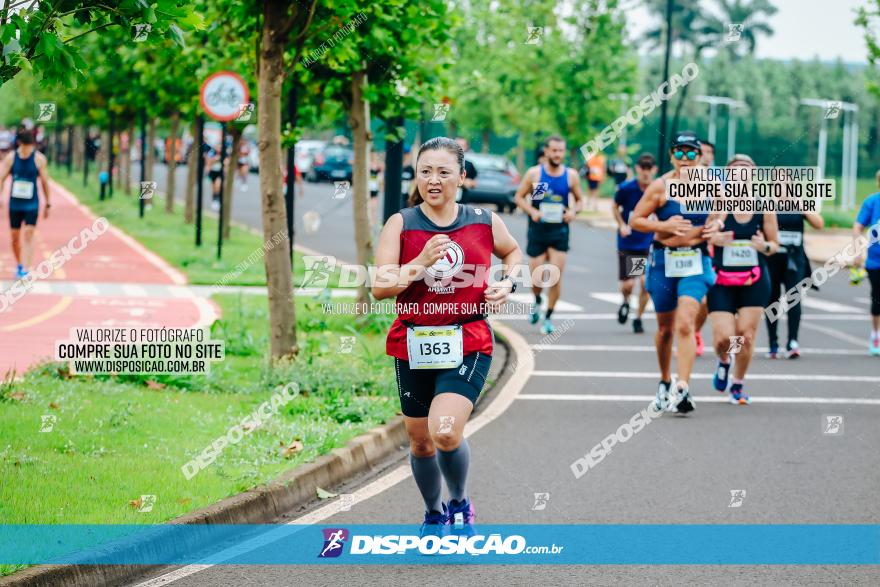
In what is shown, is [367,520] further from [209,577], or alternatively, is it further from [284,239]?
[284,239]

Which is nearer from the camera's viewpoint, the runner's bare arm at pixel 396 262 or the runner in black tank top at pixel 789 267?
the runner's bare arm at pixel 396 262

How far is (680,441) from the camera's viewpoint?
10.5 metres

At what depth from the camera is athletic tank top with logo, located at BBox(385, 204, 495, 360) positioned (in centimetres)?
687

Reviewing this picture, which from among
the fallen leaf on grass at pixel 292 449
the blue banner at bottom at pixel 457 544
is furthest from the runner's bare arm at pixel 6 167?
the blue banner at bottom at pixel 457 544

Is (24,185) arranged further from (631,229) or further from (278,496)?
(278,496)

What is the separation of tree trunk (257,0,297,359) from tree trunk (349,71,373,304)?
3.93 meters

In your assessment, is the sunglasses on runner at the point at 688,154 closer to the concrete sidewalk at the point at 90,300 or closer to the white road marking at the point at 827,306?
the concrete sidewalk at the point at 90,300

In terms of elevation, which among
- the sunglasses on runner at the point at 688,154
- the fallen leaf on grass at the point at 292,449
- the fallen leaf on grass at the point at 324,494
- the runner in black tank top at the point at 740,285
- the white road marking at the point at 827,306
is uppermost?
the sunglasses on runner at the point at 688,154

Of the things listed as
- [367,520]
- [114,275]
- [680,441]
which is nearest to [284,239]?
[680,441]

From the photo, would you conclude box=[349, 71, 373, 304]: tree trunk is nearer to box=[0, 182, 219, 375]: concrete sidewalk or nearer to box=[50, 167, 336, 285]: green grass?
box=[50, 167, 336, 285]: green grass

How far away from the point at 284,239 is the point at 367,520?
482cm

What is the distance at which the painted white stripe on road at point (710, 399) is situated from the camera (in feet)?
40.8

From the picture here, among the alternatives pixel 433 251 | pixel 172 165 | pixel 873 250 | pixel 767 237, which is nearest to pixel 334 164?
pixel 172 165

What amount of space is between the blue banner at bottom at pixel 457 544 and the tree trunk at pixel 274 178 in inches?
190
